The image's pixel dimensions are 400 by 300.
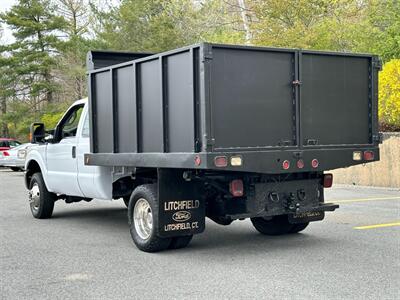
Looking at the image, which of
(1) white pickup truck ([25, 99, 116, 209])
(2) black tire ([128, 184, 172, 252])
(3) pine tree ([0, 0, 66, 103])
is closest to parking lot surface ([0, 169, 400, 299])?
(2) black tire ([128, 184, 172, 252])

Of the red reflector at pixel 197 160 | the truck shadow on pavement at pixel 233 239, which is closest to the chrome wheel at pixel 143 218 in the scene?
the truck shadow on pavement at pixel 233 239

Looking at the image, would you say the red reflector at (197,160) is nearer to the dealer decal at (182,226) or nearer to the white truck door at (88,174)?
the dealer decal at (182,226)

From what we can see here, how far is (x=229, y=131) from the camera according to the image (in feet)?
22.0

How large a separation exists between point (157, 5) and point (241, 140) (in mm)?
27941

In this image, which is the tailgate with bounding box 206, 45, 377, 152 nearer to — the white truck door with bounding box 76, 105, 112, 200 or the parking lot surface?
the parking lot surface

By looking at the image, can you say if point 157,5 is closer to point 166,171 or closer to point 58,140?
point 58,140

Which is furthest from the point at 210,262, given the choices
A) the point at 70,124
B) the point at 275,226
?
the point at 70,124

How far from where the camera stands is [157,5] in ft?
109

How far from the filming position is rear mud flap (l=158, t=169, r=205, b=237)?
719 centimetres

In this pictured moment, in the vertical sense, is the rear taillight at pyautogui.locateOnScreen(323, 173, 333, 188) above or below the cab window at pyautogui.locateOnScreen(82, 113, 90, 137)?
below

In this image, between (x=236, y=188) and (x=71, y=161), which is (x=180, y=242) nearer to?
(x=236, y=188)

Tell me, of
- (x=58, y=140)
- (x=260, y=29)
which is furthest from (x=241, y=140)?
(x=260, y=29)

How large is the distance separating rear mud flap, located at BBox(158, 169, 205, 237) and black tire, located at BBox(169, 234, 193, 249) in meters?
0.30

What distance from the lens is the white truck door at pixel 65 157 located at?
966 cm
